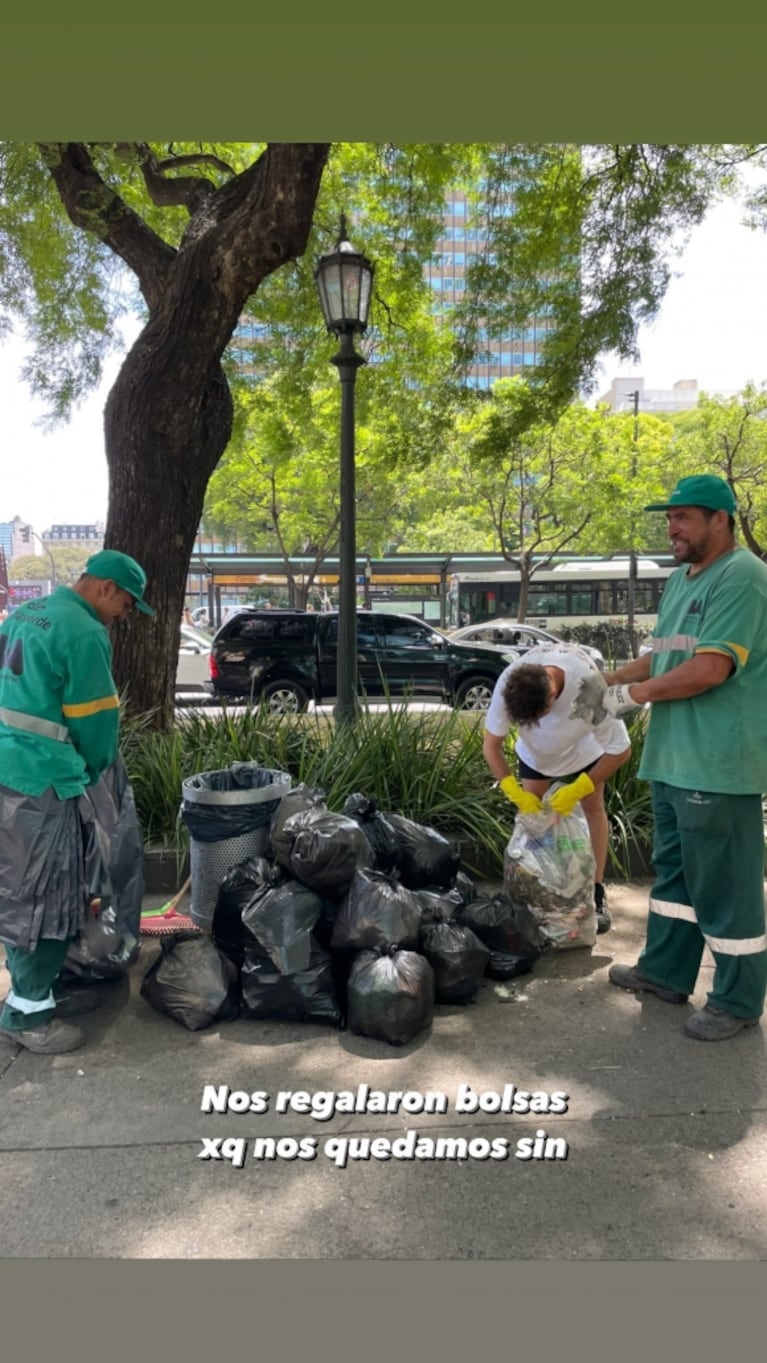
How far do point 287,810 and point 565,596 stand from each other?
22194 millimetres

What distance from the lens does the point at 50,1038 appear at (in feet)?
10.5

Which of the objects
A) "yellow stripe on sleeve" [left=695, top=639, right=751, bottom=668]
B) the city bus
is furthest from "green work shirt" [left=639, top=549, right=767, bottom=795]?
the city bus

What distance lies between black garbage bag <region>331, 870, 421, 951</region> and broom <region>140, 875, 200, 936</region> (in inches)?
39.0

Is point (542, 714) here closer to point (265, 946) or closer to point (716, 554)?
point (716, 554)

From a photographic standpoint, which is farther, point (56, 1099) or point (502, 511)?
point (502, 511)

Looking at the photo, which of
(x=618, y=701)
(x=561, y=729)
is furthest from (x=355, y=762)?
(x=618, y=701)

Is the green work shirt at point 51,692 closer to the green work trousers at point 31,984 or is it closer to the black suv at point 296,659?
the green work trousers at point 31,984

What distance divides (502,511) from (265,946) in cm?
2266

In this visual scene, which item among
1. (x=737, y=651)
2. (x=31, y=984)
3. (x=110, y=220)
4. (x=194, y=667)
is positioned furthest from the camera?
(x=194, y=667)

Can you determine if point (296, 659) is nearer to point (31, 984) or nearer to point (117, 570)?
point (117, 570)

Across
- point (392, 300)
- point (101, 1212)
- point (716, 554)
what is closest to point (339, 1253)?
point (101, 1212)

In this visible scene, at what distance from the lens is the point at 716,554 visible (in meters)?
3.29

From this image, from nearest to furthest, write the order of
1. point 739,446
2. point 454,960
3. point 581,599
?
point 454,960, point 739,446, point 581,599

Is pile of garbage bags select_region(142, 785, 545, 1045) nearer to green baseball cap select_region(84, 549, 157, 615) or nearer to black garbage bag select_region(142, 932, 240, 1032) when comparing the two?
black garbage bag select_region(142, 932, 240, 1032)
